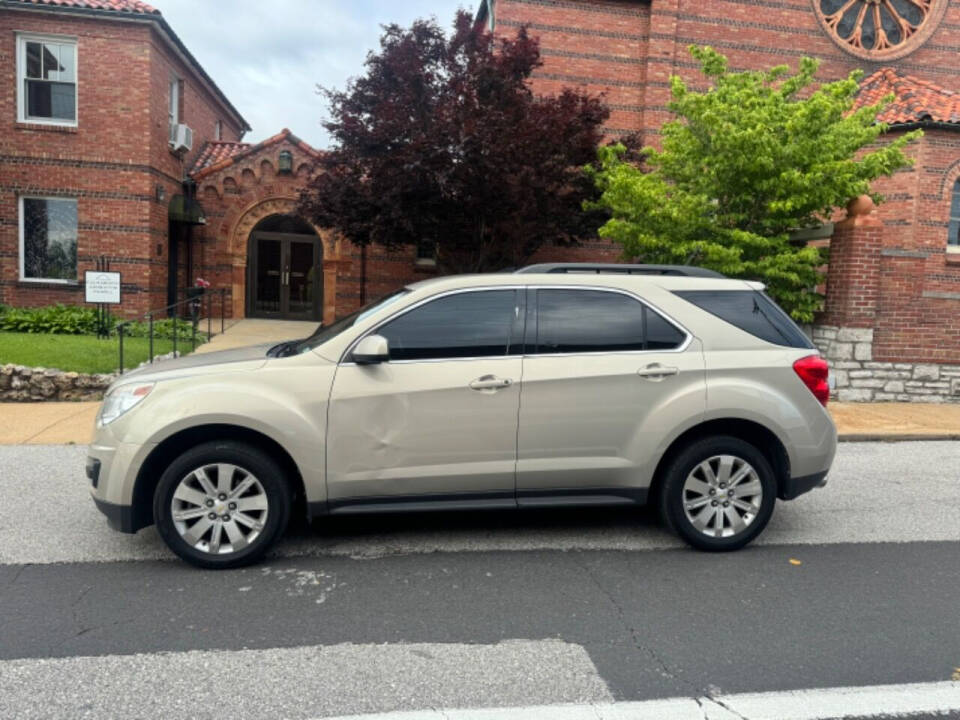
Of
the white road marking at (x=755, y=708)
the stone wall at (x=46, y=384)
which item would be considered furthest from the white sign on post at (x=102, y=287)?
the white road marking at (x=755, y=708)

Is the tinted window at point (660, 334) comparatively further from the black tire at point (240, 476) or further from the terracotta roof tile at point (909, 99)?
the terracotta roof tile at point (909, 99)

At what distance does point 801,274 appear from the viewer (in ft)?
33.7

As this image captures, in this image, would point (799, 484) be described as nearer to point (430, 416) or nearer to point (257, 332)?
point (430, 416)

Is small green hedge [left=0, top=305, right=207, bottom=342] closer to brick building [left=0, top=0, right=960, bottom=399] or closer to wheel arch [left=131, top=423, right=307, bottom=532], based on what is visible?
brick building [left=0, top=0, right=960, bottom=399]

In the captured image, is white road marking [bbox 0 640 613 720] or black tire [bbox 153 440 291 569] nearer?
white road marking [bbox 0 640 613 720]

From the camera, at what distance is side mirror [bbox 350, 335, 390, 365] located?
4113 millimetres

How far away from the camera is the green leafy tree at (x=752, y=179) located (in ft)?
30.7

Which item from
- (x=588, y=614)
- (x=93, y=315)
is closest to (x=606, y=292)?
(x=588, y=614)

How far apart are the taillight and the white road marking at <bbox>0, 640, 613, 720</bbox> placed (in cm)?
250

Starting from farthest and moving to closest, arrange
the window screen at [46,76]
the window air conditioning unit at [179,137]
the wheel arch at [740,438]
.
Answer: the window air conditioning unit at [179,137], the window screen at [46,76], the wheel arch at [740,438]

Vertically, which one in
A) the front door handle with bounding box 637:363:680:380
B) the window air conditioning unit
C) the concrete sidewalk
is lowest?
the concrete sidewalk

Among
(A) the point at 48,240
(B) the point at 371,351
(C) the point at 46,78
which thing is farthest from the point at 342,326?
(C) the point at 46,78

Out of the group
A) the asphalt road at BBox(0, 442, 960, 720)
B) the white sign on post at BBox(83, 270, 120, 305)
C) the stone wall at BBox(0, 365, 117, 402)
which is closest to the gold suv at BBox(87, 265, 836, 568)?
the asphalt road at BBox(0, 442, 960, 720)

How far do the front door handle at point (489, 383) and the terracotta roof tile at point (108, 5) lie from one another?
14.5m
